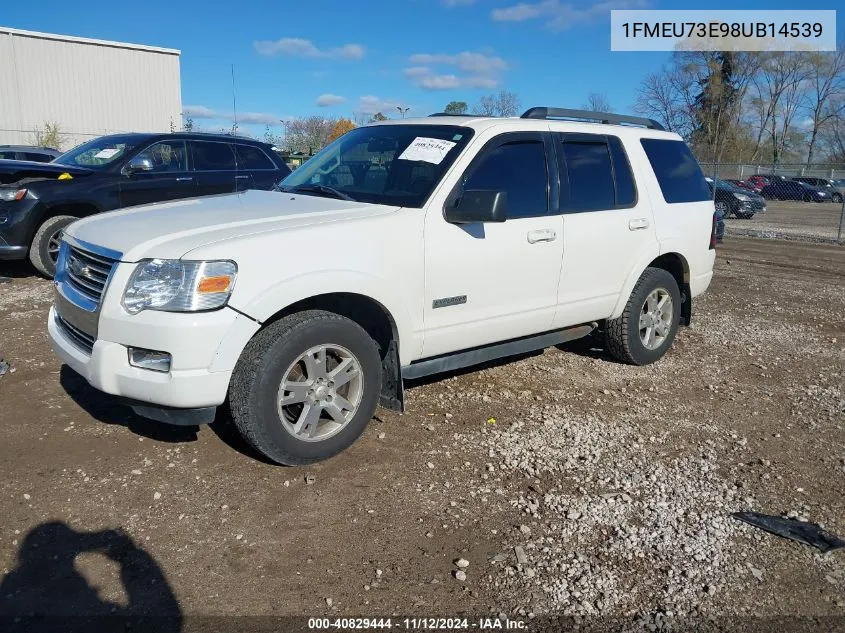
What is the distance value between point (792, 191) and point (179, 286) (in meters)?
37.7

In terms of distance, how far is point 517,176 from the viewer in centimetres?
452

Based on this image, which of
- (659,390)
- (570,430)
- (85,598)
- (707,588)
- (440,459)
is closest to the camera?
(85,598)

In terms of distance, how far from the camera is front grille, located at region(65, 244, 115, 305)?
350cm

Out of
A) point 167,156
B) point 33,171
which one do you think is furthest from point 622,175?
point 33,171

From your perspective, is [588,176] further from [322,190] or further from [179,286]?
[179,286]

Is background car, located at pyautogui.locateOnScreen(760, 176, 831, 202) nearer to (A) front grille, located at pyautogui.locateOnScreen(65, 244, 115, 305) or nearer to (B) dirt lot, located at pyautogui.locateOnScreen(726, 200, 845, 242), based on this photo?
(B) dirt lot, located at pyautogui.locateOnScreen(726, 200, 845, 242)

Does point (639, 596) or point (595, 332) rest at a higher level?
point (595, 332)

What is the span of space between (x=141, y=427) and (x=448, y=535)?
2.11 metres

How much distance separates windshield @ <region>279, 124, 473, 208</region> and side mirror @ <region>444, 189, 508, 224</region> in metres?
0.21

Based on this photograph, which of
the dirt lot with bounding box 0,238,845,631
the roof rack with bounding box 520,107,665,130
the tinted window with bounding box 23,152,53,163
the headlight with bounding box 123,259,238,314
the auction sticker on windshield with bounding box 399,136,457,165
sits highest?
the tinted window with bounding box 23,152,53,163

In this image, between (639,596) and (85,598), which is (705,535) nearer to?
(639,596)

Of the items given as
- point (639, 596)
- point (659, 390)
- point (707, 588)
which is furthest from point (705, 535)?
point (659, 390)

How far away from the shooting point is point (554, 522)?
3309mm

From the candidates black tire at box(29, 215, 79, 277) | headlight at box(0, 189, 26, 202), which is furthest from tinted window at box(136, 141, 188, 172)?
headlight at box(0, 189, 26, 202)
